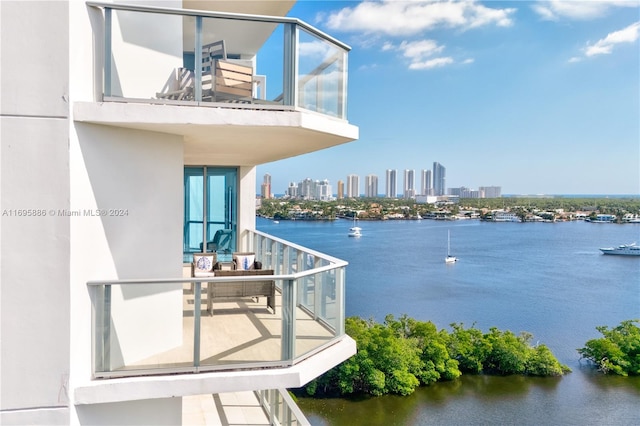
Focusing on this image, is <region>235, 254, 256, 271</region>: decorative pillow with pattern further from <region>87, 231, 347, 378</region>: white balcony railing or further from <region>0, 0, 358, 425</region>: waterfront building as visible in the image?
<region>87, 231, 347, 378</region>: white balcony railing

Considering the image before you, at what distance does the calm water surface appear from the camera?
3831 centimetres

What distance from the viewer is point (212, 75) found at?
5.61m

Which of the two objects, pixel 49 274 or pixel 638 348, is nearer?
pixel 49 274

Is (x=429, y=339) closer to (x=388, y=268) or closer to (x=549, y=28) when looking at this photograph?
(x=388, y=268)

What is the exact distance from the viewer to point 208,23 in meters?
5.46

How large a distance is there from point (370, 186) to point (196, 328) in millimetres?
139899

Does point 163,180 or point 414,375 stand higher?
point 163,180

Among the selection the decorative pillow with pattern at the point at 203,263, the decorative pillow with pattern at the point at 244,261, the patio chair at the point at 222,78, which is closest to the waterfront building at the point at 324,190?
the decorative pillow with pattern at the point at 244,261

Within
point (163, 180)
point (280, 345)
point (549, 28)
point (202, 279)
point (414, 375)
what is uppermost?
point (549, 28)

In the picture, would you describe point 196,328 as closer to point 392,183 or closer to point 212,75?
point 212,75

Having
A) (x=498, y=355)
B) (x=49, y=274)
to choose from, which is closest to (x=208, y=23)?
(x=49, y=274)

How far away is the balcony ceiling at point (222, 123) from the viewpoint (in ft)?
16.3

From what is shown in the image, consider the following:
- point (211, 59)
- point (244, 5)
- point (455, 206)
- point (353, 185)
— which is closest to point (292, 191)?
point (353, 185)

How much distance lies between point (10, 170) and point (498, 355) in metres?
45.5
